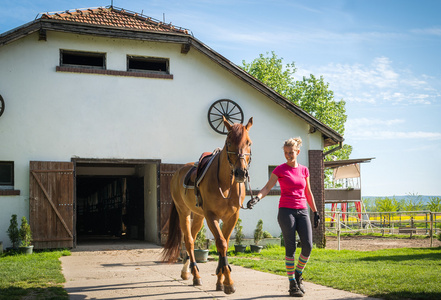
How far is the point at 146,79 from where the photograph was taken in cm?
1373

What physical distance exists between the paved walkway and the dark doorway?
23.6 feet

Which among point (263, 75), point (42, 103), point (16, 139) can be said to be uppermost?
point (263, 75)

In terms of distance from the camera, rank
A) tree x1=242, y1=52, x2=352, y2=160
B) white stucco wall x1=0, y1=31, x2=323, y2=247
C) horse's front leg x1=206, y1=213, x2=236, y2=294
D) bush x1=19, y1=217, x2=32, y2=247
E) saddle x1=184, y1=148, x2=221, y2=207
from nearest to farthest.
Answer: horse's front leg x1=206, y1=213, x2=236, y2=294 < saddle x1=184, y1=148, x2=221, y2=207 < bush x1=19, y1=217, x2=32, y2=247 < white stucco wall x1=0, y1=31, x2=323, y2=247 < tree x1=242, y1=52, x2=352, y2=160

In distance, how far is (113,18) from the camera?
47.6ft

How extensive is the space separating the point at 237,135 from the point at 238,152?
229mm

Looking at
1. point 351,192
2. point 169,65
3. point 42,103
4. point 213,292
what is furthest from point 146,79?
point 351,192

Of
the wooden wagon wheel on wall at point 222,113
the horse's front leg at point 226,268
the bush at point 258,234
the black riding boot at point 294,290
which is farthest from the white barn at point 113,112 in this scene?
the black riding boot at point 294,290

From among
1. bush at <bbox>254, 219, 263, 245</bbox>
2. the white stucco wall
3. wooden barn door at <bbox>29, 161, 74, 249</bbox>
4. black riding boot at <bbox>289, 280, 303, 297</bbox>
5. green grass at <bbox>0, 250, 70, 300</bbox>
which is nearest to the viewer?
black riding boot at <bbox>289, 280, 303, 297</bbox>

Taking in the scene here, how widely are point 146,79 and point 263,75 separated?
28157 mm

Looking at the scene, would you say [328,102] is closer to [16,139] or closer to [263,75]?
[263,75]

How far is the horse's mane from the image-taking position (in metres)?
5.61

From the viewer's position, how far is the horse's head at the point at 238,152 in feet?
17.8

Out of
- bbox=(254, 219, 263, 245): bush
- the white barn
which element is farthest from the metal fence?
the white barn

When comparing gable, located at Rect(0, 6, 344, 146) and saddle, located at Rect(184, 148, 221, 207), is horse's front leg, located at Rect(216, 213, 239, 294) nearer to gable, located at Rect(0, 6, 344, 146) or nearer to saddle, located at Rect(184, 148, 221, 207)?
saddle, located at Rect(184, 148, 221, 207)
